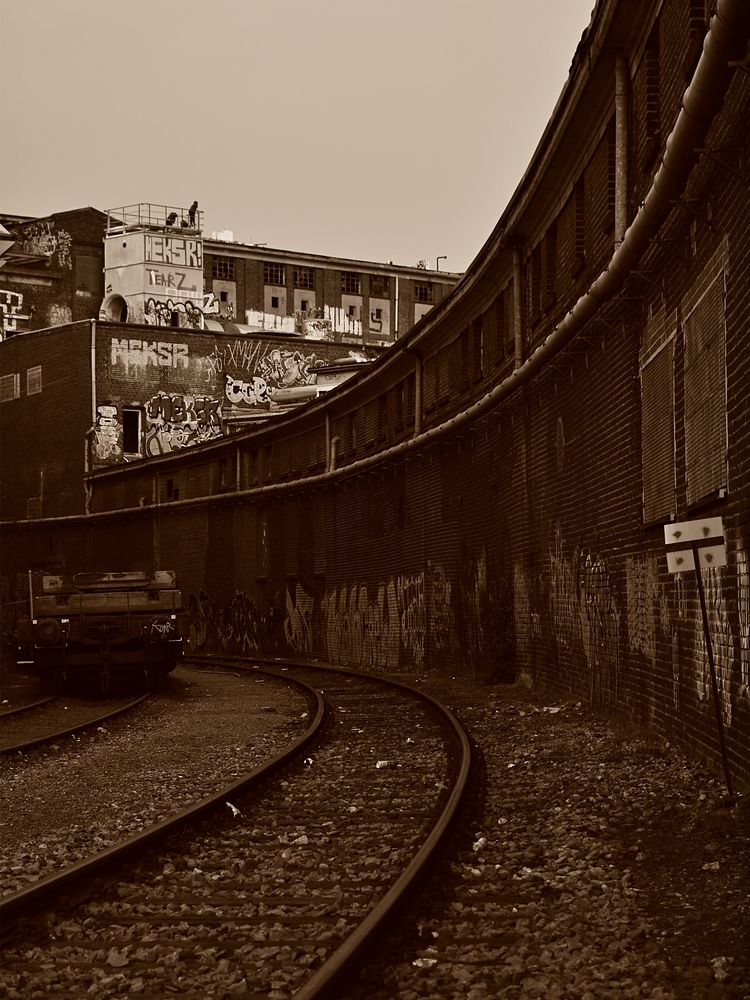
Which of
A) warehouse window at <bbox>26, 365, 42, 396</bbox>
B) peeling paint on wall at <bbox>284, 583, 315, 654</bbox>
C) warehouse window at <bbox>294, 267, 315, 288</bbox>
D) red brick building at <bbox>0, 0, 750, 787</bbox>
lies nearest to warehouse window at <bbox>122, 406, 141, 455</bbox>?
warehouse window at <bbox>26, 365, 42, 396</bbox>

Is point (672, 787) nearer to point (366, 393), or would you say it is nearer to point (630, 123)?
point (630, 123)

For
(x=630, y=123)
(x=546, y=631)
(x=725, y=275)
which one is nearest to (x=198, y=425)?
(x=546, y=631)

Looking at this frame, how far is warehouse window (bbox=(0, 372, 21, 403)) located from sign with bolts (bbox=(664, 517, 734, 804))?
4489cm

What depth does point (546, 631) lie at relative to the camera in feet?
61.5

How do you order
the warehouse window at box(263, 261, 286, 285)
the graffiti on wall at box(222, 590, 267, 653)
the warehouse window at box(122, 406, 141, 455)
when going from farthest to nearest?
the warehouse window at box(263, 261, 286, 285) → the warehouse window at box(122, 406, 141, 455) → the graffiti on wall at box(222, 590, 267, 653)

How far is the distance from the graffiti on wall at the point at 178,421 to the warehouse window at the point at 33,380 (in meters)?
4.75

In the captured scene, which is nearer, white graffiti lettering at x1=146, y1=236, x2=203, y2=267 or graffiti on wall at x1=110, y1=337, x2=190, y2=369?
graffiti on wall at x1=110, y1=337, x2=190, y2=369

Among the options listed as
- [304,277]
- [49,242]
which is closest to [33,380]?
[49,242]

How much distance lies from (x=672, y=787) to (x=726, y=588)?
1540mm

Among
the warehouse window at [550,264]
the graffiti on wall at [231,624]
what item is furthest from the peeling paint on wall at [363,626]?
the warehouse window at [550,264]

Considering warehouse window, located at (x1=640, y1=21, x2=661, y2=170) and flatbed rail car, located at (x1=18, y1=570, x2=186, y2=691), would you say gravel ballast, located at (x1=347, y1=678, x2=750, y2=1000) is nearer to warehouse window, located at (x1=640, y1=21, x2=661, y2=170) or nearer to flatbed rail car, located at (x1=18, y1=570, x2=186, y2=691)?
warehouse window, located at (x1=640, y1=21, x2=661, y2=170)

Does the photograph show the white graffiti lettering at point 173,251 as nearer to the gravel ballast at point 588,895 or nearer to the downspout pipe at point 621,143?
the downspout pipe at point 621,143

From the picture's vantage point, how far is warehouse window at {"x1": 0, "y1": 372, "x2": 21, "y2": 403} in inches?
2036

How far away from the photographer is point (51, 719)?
→ 61.2ft
